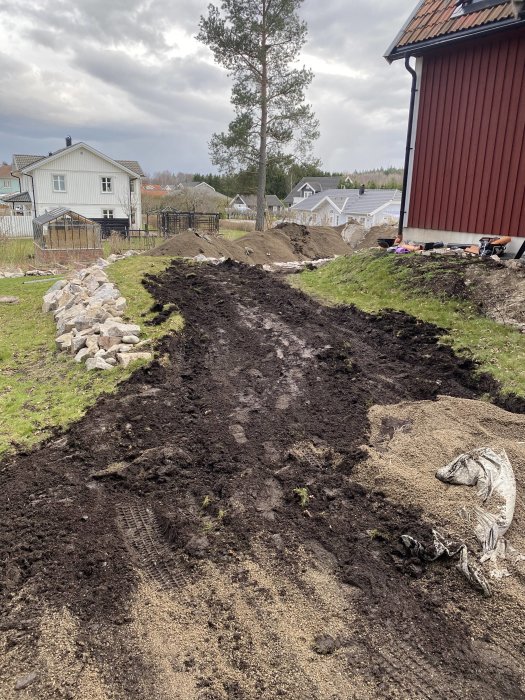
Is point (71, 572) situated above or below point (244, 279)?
below

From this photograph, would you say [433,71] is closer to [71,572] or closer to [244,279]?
[244,279]

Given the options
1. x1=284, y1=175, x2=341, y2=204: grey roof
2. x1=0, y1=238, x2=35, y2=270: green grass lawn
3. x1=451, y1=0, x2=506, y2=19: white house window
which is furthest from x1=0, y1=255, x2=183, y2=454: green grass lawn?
x1=284, y1=175, x2=341, y2=204: grey roof

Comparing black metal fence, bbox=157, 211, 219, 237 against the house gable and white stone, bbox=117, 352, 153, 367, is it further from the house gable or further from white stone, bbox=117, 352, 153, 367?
white stone, bbox=117, 352, 153, 367

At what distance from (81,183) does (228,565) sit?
38223 mm

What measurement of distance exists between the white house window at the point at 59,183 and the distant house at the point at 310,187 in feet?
122

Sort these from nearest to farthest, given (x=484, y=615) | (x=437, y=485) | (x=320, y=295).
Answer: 1. (x=484, y=615)
2. (x=437, y=485)
3. (x=320, y=295)

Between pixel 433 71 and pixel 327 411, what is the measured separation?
840 centimetres

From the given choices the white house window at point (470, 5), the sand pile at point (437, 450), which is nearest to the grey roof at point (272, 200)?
the white house window at point (470, 5)

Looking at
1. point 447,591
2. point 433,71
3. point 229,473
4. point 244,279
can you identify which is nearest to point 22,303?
point 244,279

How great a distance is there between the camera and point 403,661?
2.40 meters

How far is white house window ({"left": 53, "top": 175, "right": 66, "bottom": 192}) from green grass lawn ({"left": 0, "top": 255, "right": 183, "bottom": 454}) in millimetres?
28449

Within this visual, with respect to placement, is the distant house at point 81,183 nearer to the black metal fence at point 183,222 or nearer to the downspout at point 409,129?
the black metal fence at point 183,222

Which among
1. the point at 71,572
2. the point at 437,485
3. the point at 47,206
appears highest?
the point at 47,206

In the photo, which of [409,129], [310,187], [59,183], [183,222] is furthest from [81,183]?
[310,187]
